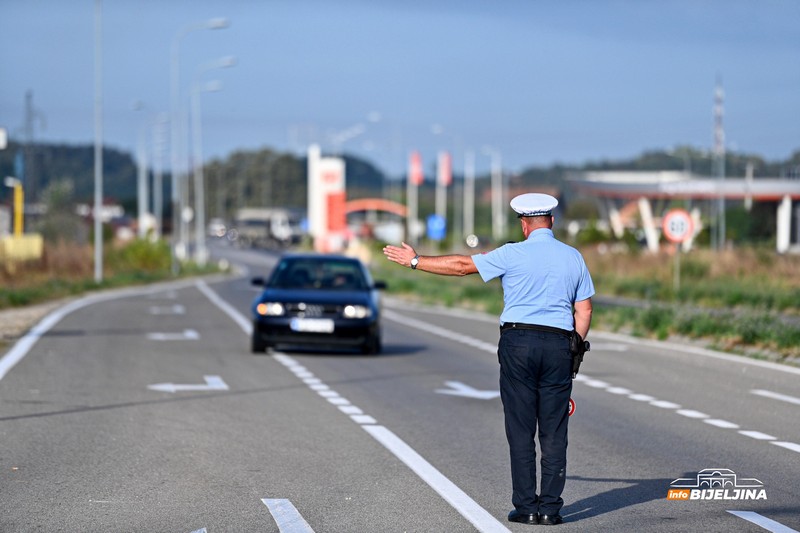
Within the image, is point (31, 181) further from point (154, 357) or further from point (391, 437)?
point (391, 437)

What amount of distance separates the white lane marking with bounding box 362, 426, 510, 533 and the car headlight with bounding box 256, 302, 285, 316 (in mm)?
8248

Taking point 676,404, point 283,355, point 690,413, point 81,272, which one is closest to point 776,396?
point 676,404

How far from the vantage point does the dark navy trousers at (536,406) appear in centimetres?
822

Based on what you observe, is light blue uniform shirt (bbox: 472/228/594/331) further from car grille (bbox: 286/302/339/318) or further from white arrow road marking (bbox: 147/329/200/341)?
white arrow road marking (bbox: 147/329/200/341)

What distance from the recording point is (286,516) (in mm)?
8531

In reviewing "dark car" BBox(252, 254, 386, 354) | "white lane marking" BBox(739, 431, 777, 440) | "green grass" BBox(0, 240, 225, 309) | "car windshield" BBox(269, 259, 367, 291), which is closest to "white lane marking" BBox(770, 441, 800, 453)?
"white lane marking" BBox(739, 431, 777, 440)

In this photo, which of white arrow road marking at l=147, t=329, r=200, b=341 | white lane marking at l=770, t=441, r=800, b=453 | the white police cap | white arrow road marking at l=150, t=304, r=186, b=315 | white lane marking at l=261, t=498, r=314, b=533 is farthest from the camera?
white arrow road marking at l=150, t=304, r=186, b=315

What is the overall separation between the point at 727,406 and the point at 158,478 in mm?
7140

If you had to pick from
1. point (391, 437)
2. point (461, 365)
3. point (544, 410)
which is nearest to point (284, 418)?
point (391, 437)

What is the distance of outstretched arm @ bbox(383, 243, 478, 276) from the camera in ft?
27.7

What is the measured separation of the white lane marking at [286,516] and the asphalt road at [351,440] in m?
0.04

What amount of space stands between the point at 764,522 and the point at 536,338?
1647 millimetres

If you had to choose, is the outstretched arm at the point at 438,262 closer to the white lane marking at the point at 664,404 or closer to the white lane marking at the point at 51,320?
the white lane marking at the point at 664,404

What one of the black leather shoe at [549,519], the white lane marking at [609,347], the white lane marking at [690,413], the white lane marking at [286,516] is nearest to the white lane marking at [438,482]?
the black leather shoe at [549,519]
